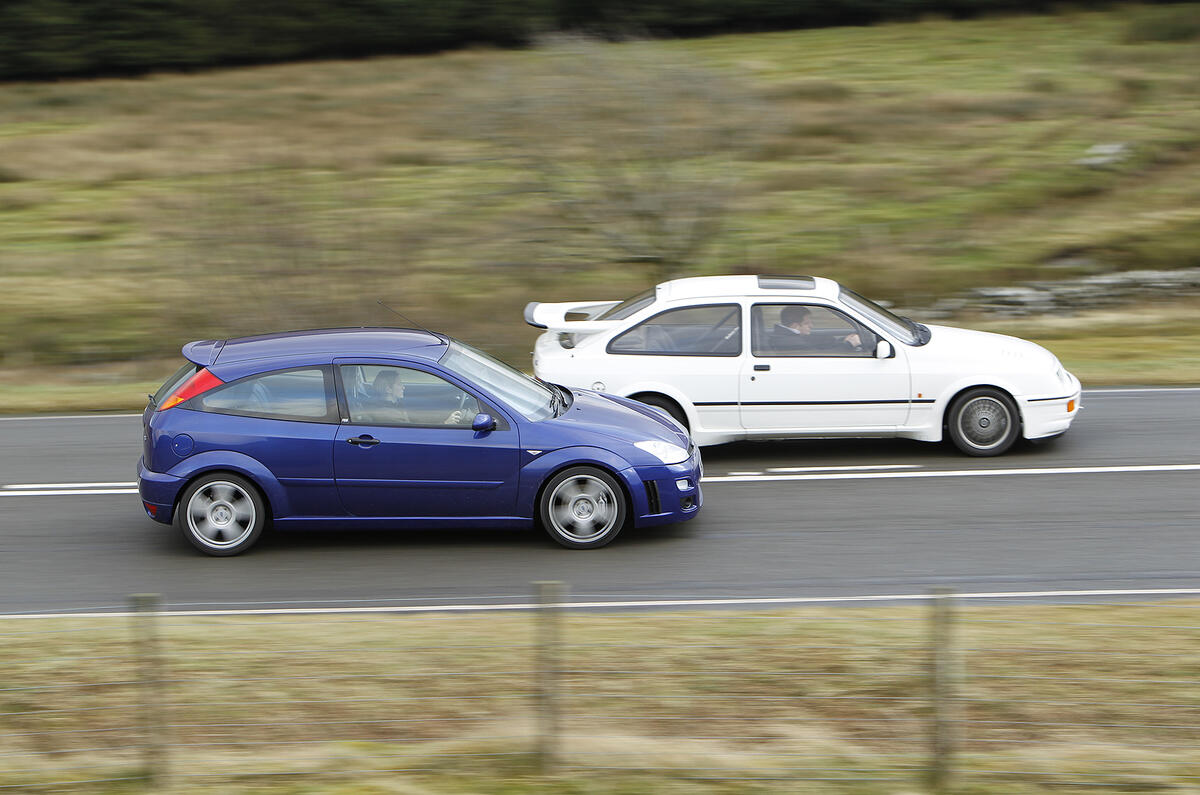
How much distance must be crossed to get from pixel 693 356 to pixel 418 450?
10.5 ft

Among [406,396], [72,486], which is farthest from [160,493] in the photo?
[72,486]

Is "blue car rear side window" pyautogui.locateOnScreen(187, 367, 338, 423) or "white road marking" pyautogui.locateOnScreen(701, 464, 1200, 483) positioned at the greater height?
"blue car rear side window" pyautogui.locateOnScreen(187, 367, 338, 423)

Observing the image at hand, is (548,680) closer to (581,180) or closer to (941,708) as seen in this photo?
(941,708)

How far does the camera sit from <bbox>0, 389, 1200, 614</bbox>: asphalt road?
8766 mm

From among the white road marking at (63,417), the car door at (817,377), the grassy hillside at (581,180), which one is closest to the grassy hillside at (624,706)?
the car door at (817,377)

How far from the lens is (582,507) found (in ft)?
31.2

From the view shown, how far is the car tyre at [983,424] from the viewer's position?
38.2 feet

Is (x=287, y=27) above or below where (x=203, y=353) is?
above

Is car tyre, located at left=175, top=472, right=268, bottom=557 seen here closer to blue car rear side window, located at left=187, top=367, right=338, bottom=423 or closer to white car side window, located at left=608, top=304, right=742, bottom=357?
blue car rear side window, located at left=187, top=367, right=338, bottom=423

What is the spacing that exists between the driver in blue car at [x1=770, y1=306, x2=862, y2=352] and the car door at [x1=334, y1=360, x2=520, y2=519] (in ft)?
10.5

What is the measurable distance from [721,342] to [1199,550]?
424 centimetres

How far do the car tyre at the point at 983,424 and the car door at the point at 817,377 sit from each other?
1.66 ft

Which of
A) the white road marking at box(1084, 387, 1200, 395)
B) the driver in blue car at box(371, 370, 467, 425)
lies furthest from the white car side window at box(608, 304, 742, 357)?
the white road marking at box(1084, 387, 1200, 395)

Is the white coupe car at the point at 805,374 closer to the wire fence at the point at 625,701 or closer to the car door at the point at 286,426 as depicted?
the car door at the point at 286,426
